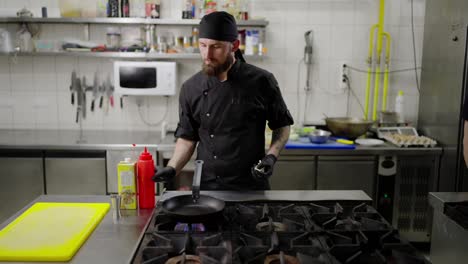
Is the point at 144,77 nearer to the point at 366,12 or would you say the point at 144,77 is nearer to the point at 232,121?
the point at 232,121

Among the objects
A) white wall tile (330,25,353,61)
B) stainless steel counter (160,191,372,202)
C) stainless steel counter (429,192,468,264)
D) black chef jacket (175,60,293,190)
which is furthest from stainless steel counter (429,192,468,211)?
white wall tile (330,25,353,61)

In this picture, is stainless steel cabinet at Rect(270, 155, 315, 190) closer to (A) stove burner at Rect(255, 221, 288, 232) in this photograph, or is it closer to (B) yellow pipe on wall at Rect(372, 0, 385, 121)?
(B) yellow pipe on wall at Rect(372, 0, 385, 121)

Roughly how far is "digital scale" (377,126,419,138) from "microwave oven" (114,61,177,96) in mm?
1841

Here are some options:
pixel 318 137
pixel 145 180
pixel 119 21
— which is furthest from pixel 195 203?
pixel 119 21

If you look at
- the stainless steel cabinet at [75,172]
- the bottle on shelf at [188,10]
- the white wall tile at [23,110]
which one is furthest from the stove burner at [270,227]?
the white wall tile at [23,110]

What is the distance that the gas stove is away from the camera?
129 centimetres

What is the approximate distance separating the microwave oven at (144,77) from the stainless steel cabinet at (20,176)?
881 mm

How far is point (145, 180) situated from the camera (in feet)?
5.73

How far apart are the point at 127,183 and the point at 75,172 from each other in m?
1.97

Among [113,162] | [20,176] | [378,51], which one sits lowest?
[20,176]

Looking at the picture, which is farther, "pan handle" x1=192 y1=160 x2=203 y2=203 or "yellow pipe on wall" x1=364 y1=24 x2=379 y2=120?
"yellow pipe on wall" x1=364 y1=24 x2=379 y2=120

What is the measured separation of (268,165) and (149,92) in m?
2.12

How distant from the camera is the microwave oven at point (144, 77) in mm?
3721

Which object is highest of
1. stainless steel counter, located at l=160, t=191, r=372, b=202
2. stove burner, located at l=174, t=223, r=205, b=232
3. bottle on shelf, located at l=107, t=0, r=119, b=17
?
bottle on shelf, located at l=107, t=0, r=119, b=17
